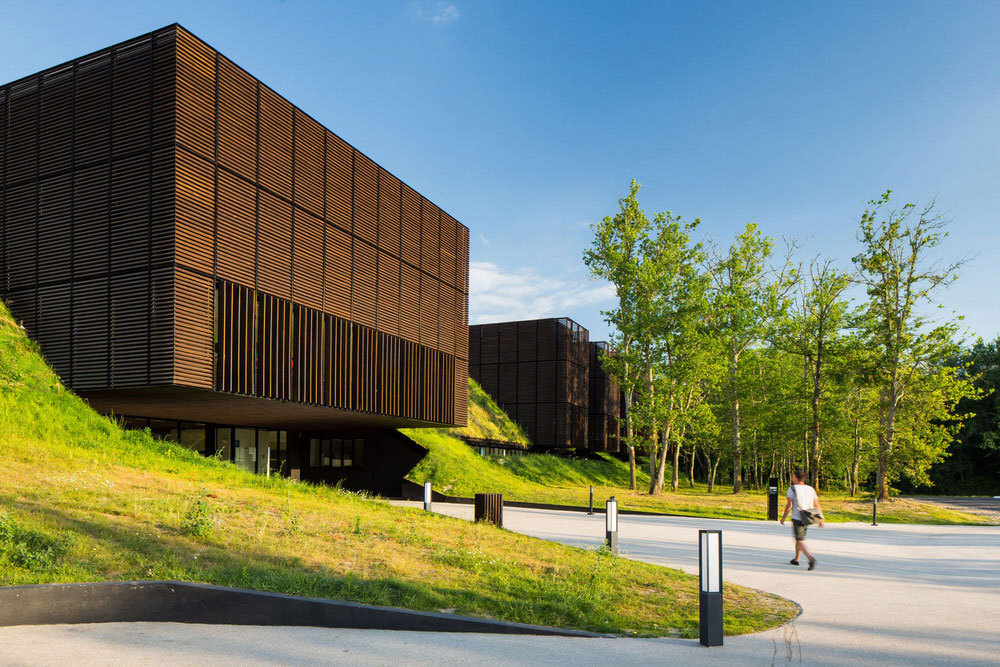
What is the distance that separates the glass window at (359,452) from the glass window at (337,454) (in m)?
0.77

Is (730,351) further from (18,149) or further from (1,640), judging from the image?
(1,640)

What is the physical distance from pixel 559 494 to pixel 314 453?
13.0 m

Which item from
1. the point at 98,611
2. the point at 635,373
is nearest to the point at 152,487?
the point at 98,611

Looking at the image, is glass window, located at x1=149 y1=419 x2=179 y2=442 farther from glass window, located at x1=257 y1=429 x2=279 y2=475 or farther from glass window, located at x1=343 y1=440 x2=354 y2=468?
glass window, located at x1=343 y1=440 x2=354 y2=468

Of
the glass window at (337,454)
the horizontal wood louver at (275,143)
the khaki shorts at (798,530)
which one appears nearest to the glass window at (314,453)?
the glass window at (337,454)

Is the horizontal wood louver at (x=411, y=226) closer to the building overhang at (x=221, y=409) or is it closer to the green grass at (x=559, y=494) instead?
the building overhang at (x=221, y=409)

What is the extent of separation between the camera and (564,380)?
53.2 metres

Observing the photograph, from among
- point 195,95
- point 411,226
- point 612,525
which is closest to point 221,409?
point 195,95

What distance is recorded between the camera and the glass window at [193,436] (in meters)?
29.5

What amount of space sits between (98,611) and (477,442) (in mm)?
36272

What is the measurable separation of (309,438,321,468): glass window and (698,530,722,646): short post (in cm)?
3179

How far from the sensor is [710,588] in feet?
21.9

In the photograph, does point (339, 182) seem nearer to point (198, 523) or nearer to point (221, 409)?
point (221, 409)

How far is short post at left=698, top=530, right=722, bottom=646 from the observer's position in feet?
21.7
